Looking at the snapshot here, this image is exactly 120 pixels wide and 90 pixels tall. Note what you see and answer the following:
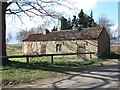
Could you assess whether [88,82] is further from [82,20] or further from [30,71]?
[82,20]

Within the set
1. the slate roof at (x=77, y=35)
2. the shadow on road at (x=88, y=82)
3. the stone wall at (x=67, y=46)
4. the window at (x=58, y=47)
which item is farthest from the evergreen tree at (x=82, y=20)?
the shadow on road at (x=88, y=82)

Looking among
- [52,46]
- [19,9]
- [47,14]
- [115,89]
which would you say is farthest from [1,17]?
[52,46]

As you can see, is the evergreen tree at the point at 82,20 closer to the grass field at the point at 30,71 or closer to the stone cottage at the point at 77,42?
the stone cottage at the point at 77,42

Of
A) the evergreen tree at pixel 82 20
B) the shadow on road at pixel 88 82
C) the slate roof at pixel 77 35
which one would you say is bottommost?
the shadow on road at pixel 88 82

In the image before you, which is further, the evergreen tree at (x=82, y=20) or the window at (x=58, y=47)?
the evergreen tree at (x=82, y=20)

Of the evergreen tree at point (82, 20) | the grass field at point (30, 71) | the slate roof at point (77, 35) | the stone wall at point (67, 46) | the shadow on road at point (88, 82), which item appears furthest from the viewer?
the evergreen tree at point (82, 20)

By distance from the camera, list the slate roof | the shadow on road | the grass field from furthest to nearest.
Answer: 1. the slate roof
2. the grass field
3. the shadow on road

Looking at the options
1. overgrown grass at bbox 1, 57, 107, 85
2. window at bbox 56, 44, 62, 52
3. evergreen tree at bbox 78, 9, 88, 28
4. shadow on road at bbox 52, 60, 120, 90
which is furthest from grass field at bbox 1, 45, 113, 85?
evergreen tree at bbox 78, 9, 88, 28

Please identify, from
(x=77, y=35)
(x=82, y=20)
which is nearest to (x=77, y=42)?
(x=77, y=35)

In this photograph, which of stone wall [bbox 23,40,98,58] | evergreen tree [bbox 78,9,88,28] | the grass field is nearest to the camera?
the grass field

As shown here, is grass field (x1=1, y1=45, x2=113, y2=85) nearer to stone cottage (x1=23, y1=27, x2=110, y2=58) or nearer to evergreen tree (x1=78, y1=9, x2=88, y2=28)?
stone cottage (x1=23, y1=27, x2=110, y2=58)

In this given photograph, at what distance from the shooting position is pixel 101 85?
10.2m

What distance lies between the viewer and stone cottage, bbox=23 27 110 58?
117 ft

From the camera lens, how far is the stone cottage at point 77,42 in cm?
3553
